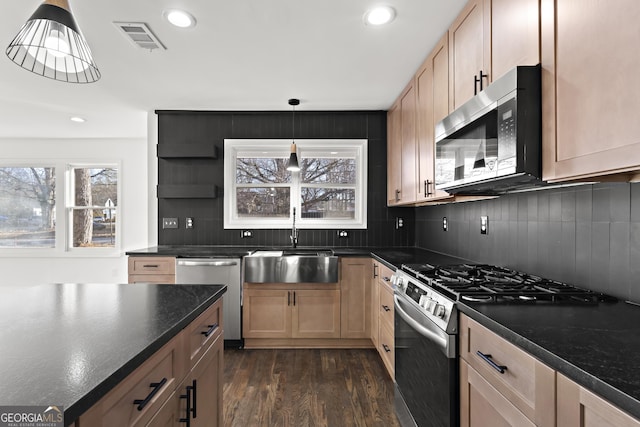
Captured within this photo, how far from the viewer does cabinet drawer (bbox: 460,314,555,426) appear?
0.88m

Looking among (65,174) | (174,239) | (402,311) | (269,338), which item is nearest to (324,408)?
(402,311)

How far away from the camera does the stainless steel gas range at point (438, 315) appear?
1.36 metres

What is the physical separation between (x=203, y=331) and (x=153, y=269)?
2.15 metres

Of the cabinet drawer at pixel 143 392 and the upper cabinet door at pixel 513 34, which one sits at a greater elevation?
the upper cabinet door at pixel 513 34

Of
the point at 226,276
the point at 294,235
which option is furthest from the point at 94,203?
the point at 294,235

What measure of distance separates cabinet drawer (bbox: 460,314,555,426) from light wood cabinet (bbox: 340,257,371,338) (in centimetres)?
185

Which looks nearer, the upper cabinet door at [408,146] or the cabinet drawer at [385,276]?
the cabinet drawer at [385,276]

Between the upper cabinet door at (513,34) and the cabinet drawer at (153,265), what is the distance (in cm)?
297

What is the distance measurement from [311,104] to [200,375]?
112 inches

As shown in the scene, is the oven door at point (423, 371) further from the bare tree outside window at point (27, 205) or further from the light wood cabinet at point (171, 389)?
the bare tree outside window at point (27, 205)

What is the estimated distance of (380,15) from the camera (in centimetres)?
194

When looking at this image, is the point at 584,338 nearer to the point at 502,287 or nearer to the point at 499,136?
the point at 502,287

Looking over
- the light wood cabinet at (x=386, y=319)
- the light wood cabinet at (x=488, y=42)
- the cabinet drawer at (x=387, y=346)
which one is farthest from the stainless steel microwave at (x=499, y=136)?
the cabinet drawer at (x=387, y=346)

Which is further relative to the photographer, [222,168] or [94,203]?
[94,203]
